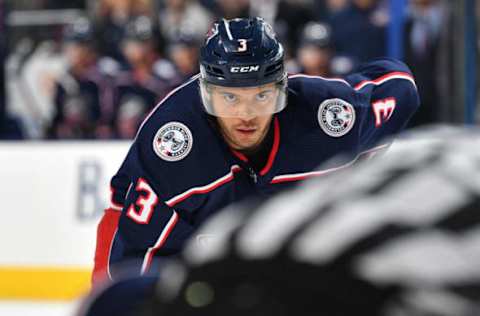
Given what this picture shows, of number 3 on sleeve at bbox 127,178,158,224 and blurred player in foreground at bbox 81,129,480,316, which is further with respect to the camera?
number 3 on sleeve at bbox 127,178,158,224

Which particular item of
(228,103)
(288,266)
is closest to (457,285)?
(288,266)

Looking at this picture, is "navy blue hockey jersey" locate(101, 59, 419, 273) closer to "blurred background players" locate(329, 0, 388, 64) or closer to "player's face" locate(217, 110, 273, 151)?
"player's face" locate(217, 110, 273, 151)

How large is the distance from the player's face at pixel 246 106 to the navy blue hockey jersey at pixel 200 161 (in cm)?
8

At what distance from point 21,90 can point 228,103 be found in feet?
13.4

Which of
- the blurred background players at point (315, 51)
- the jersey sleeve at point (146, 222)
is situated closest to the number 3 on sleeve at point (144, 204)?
the jersey sleeve at point (146, 222)

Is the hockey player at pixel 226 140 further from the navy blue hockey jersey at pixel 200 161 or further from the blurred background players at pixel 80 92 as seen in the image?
the blurred background players at pixel 80 92

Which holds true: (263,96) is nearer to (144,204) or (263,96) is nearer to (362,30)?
(144,204)

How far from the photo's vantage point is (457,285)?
0.58 metres

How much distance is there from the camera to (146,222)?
2365 millimetres

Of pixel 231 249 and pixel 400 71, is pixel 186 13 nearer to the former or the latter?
pixel 400 71

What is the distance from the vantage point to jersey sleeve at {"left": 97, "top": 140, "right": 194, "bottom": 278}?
2365mm

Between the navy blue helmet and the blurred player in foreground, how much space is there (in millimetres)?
1622

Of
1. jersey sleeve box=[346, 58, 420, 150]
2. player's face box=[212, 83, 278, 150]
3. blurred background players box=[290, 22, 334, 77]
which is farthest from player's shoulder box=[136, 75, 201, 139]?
blurred background players box=[290, 22, 334, 77]

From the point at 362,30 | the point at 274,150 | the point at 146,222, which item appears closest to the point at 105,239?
the point at 146,222
